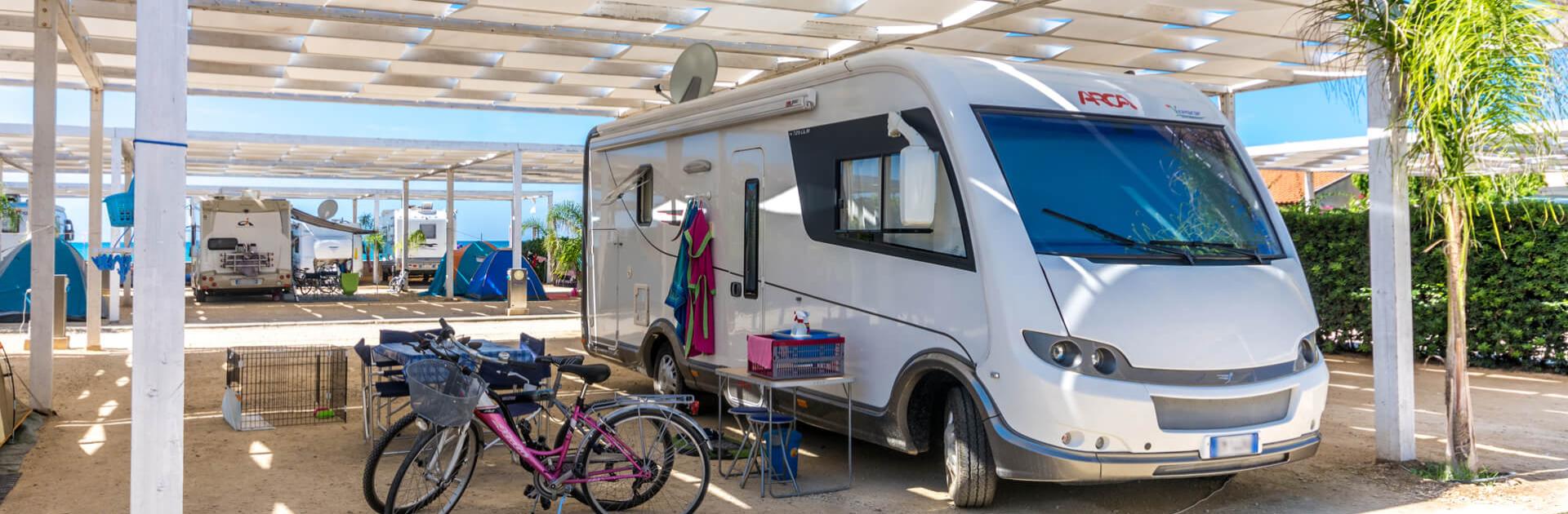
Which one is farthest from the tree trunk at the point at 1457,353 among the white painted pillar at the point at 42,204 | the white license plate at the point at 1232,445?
the white painted pillar at the point at 42,204

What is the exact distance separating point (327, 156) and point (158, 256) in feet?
65.5

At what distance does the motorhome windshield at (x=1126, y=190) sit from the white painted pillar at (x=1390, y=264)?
1022 millimetres

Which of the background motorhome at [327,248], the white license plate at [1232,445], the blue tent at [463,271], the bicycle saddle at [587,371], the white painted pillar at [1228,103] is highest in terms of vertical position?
the white painted pillar at [1228,103]

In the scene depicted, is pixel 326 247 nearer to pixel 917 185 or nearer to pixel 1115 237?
pixel 917 185

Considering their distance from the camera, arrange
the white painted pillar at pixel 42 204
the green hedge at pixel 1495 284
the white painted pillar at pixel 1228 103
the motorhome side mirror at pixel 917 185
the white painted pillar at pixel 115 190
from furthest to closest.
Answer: the white painted pillar at pixel 115 190 < the white painted pillar at pixel 1228 103 < the green hedge at pixel 1495 284 < the white painted pillar at pixel 42 204 < the motorhome side mirror at pixel 917 185

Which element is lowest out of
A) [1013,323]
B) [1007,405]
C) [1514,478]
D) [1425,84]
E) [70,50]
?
[1514,478]

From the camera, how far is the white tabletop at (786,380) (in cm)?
596

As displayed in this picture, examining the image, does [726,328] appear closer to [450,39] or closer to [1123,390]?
[1123,390]

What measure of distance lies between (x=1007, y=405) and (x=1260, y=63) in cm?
794

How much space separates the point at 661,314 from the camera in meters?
8.37

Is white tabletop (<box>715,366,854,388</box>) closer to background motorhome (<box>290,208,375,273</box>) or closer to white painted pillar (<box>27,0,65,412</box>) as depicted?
white painted pillar (<box>27,0,65,412</box>)

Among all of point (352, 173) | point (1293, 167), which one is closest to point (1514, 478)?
point (1293, 167)

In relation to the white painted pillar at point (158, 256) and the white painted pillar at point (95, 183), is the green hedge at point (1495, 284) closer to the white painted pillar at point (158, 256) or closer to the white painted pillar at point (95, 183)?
the white painted pillar at point (158, 256)

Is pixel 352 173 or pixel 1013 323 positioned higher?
pixel 352 173
